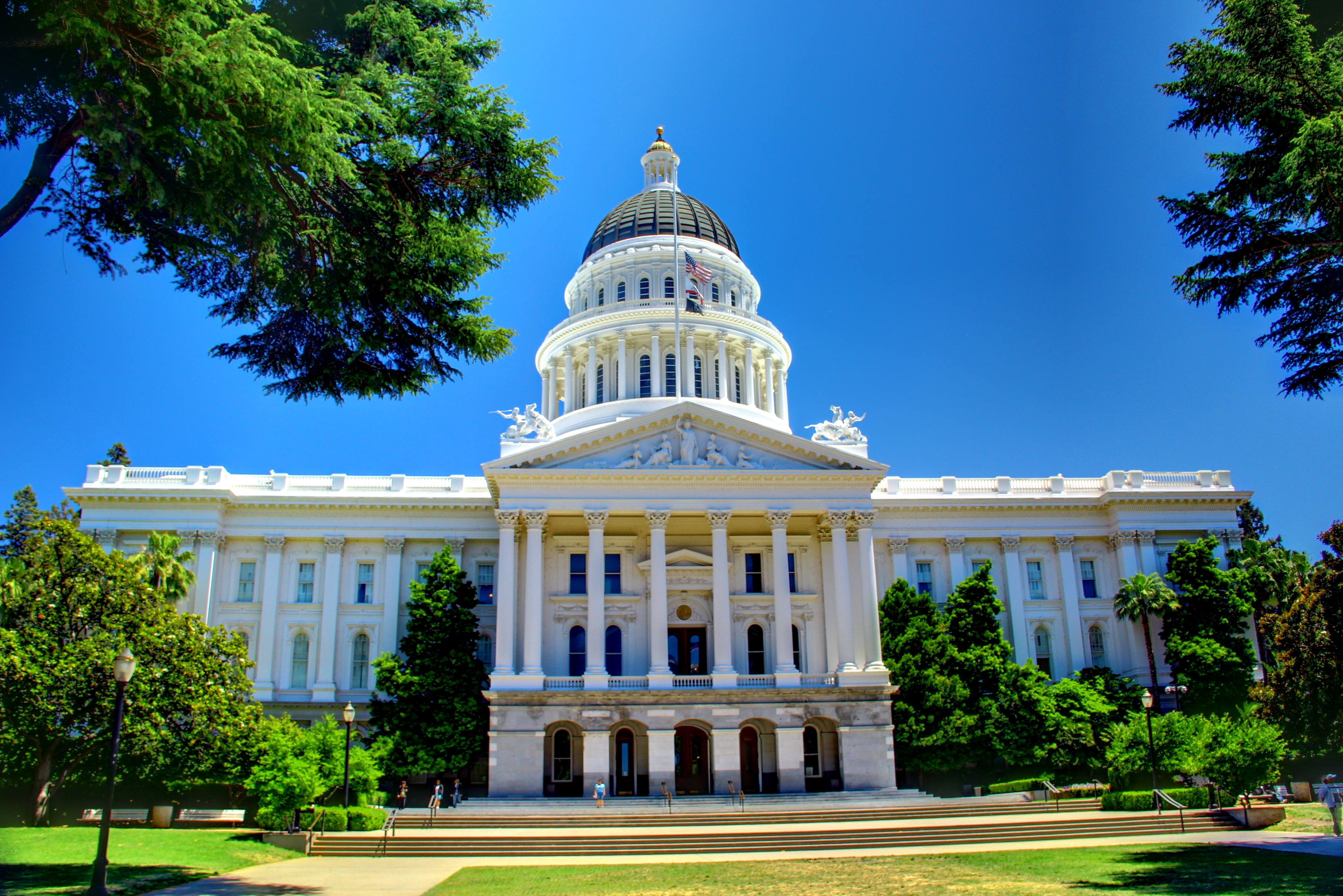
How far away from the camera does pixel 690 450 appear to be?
46.6m

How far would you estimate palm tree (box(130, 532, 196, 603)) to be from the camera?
43.7m

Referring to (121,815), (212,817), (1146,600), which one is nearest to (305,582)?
(121,815)

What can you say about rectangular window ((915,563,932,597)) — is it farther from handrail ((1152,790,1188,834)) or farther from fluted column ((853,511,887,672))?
handrail ((1152,790,1188,834))

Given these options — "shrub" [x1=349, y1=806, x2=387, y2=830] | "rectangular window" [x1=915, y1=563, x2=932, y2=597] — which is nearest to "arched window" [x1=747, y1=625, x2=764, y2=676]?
"rectangular window" [x1=915, y1=563, x2=932, y2=597]

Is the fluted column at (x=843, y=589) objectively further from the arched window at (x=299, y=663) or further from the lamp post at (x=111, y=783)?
the lamp post at (x=111, y=783)

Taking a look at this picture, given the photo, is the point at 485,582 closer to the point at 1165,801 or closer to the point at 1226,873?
the point at 1165,801

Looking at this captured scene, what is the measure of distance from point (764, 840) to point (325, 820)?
13232 mm

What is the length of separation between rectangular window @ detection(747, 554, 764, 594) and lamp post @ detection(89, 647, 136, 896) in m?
32.8

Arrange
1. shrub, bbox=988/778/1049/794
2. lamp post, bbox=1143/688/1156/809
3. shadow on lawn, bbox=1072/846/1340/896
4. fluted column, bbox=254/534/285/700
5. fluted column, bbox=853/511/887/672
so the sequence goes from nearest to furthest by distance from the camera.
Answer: shadow on lawn, bbox=1072/846/1340/896 < lamp post, bbox=1143/688/1156/809 < shrub, bbox=988/778/1049/794 < fluted column, bbox=853/511/887/672 < fluted column, bbox=254/534/285/700

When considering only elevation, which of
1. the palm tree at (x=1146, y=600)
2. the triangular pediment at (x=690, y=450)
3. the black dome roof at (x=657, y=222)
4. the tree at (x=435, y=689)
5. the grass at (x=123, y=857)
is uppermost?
the black dome roof at (x=657, y=222)

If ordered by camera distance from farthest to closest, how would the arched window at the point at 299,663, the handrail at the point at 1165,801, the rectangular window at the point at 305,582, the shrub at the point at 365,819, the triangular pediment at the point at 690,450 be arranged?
the rectangular window at the point at 305,582, the arched window at the point at 299,663, the triangular pediment at the point at 690,450, the handrail at the point at 1165,801, the shrub at the point at 365,819

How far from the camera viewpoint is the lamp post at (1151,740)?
111 ft

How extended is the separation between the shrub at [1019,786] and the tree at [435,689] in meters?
21.9

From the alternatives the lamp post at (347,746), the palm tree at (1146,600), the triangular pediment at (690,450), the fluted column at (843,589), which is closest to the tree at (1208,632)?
the palm tree at (1146,600)
